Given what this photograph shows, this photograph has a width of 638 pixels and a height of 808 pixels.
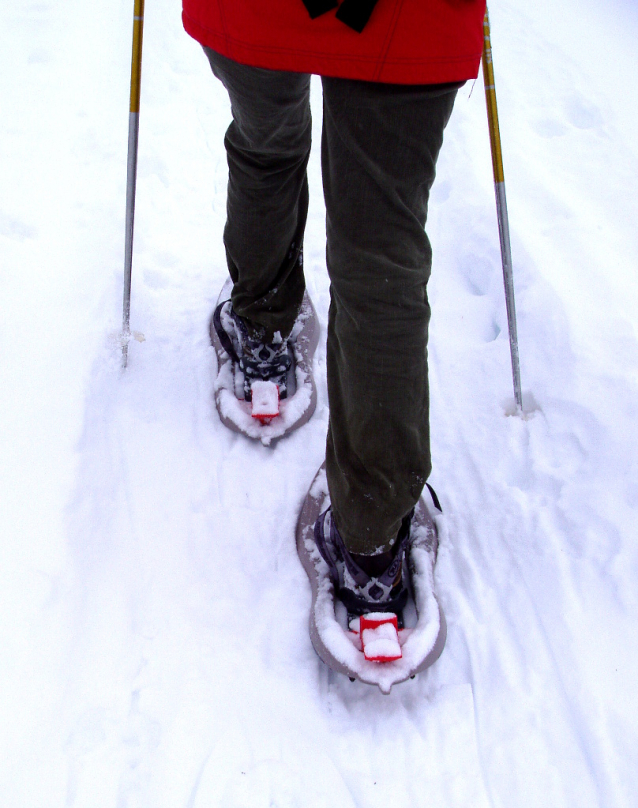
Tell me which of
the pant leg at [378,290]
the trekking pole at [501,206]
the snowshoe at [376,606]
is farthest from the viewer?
the trekking pole at [501,206]

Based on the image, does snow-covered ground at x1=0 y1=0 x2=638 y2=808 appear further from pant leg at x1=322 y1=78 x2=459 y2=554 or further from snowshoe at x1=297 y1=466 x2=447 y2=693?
pant leg at x1=322 y1=78 x2=459 y2=554

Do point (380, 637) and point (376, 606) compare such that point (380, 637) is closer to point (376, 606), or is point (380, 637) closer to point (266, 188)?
point (376, 606)

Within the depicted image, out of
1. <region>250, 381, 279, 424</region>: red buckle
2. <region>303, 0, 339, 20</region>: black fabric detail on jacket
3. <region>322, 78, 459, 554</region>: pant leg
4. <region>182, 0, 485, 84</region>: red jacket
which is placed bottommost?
<region>250, 381, 279, 424</region>: red buckle

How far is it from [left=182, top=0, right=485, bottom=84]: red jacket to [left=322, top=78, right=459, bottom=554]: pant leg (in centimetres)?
3

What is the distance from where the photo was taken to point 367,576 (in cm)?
135

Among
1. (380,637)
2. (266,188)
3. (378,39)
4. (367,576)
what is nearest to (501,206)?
(266,188)

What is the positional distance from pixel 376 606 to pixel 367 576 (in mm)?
88

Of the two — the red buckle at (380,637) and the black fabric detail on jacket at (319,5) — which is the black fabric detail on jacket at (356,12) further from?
the red buckle at (380,637)

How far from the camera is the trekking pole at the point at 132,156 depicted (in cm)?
168

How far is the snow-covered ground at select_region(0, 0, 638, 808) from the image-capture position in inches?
47.9

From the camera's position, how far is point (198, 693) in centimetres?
131

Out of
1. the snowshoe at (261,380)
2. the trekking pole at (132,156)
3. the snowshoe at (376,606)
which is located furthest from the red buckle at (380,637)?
the trekking pole at (132,156)

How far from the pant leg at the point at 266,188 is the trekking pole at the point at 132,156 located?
367 millimetres

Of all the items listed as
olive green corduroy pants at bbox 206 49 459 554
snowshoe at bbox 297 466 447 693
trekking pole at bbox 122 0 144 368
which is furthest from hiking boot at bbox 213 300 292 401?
olive green corduroy pants at bbox 206 49 459 554
